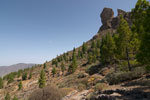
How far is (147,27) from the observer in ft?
22.8

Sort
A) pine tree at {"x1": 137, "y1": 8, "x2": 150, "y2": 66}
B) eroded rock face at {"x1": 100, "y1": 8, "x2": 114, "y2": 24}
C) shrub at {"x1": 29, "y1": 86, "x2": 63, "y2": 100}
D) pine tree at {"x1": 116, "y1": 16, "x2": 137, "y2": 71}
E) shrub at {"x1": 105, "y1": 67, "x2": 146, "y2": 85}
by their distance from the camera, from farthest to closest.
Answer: eroded rock face at {"x1": 100, "y1": 8, "x2": 114, "y2": 24} → pine tree at {"x1": 116, "y1": 16, "x2": 137, "y2": 71} → shrub at {"x1": 105, "y1": 67, "x2": 146, "y2": 85} → shrub at {"x1": 29, "y1": 86, "x2": 63, "y2": 100} → pine tree at {"x1": 137, "y1": 8, "x2": 150, "y2": 66}

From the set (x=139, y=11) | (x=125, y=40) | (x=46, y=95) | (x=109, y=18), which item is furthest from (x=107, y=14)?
(x=46, y=95)

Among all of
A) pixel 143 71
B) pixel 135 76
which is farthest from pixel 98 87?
pixel 143 71

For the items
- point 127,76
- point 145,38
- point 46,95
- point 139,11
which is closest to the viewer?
point 145,38

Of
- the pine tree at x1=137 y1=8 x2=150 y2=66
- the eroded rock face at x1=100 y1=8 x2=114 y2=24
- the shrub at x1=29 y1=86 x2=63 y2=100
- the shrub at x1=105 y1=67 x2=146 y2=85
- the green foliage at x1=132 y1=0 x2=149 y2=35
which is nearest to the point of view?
the pine tree at x1=137 y1=8 x2=150 y2=66

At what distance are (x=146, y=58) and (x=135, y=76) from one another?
19.0 feet

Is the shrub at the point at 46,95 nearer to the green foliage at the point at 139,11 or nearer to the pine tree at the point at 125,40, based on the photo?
the green foliage at the point at 139,11

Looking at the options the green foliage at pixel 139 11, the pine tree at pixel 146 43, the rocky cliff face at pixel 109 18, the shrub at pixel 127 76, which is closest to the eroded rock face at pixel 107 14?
the rocky cliff face at pixel 109 18

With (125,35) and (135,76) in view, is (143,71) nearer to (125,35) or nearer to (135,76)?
(135,76)

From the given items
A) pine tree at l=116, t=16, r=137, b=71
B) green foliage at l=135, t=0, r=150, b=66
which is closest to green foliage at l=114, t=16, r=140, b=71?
pine tree at l=116, t=16, r=137, b=71

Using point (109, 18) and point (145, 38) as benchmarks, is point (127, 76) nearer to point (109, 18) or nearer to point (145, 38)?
point (145, 38)

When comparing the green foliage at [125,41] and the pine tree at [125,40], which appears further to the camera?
the pine tree at [125,40]

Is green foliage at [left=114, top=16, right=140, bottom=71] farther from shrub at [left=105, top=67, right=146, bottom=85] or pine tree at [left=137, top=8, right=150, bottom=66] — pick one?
pine tree at [left=137, top=8, right=150, bottom=66]

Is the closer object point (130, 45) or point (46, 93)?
point (46, 93)
